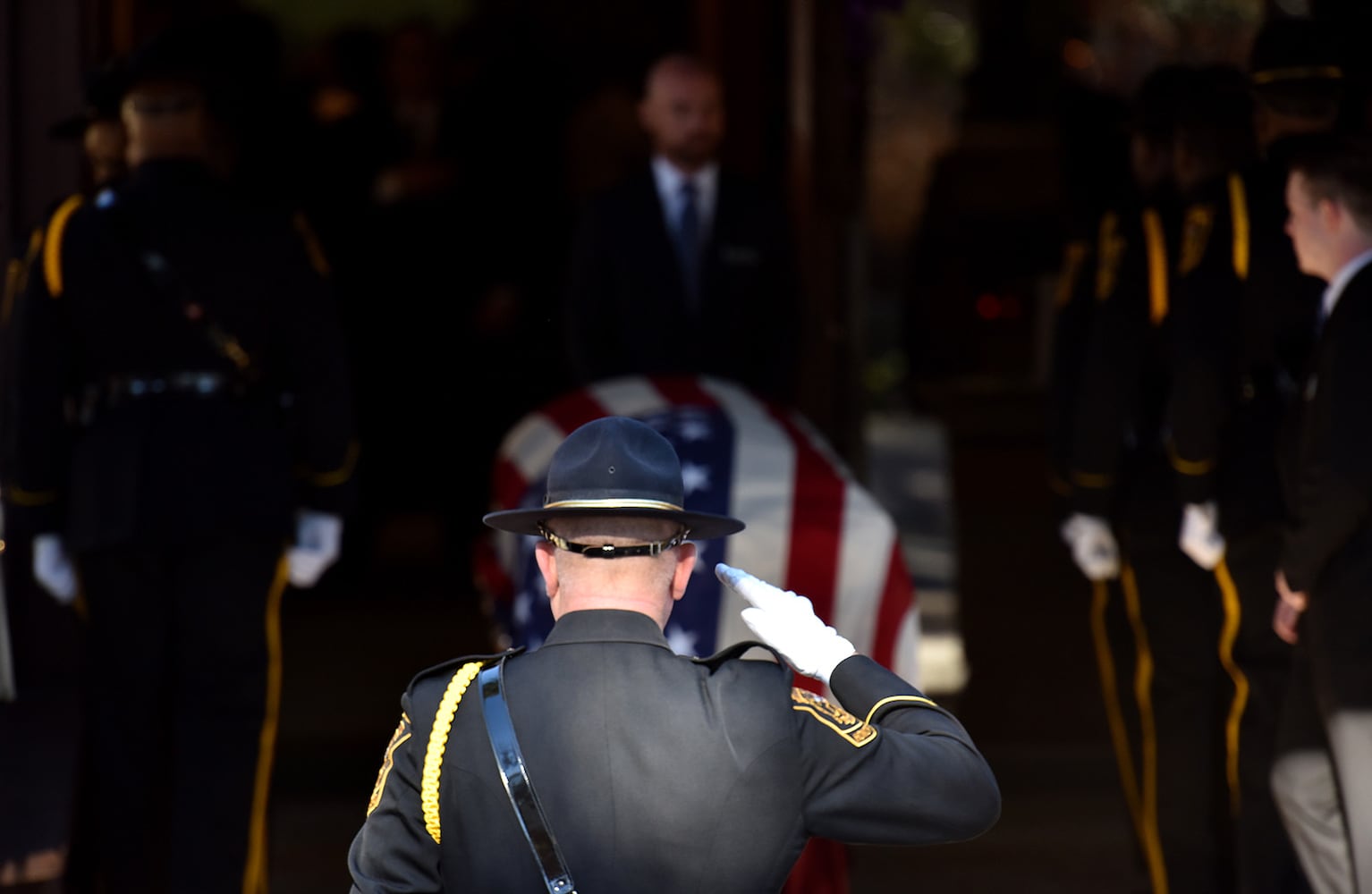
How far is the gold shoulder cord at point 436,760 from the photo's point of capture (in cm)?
Answer: 233

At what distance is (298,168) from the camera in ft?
23.3

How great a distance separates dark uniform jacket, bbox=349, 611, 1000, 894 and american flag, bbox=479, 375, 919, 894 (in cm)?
156

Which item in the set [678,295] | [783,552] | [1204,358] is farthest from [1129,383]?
[678,295]

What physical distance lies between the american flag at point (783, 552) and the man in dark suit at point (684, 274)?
0.85 meters

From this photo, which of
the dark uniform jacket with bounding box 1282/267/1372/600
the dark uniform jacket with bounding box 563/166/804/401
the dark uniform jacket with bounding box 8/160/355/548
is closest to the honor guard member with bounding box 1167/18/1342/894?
the dark uniform jacket with bounding box 1282/267/1372/600

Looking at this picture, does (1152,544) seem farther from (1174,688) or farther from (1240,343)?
(1240,343)

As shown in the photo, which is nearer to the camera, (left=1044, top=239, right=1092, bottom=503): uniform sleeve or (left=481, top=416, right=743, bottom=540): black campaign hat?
(left=481, top=416, right=743, bottom=540): black campaign hat

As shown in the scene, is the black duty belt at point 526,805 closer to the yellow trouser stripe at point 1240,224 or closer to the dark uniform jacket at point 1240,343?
the dark uniform jacket at point 1240,343

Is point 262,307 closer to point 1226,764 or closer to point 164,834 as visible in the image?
point 164,834

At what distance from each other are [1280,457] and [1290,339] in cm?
28

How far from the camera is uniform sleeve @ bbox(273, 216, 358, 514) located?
431cm

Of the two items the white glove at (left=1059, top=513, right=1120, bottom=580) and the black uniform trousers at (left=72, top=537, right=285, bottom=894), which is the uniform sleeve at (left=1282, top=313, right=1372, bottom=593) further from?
the black uniform trousers at (left=72, top=537, right=285, bottom=894)

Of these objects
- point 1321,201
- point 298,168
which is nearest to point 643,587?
point 1321,201

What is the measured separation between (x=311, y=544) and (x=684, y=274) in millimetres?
1276
